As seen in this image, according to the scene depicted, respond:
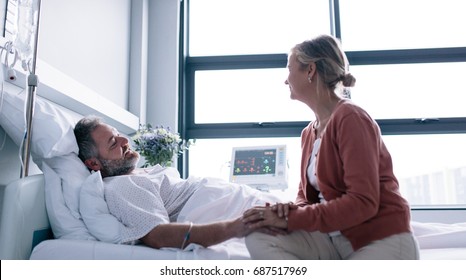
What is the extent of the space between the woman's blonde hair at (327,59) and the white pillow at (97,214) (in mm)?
853

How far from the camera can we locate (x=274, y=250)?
3.82 ft

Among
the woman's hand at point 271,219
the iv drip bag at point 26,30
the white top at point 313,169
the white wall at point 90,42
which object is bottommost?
the woman's hand at point 271,219

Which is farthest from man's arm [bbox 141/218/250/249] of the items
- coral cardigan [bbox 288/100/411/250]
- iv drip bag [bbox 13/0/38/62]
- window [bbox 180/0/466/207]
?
window [bbox 180/0/466/207]

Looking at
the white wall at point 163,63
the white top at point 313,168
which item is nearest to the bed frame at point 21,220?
the white top at point 313,168

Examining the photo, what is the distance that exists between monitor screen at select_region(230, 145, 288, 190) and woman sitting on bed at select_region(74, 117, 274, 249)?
2.80 ft

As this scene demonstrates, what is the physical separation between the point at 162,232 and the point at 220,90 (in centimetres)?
233

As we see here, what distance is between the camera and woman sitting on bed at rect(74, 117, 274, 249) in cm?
136

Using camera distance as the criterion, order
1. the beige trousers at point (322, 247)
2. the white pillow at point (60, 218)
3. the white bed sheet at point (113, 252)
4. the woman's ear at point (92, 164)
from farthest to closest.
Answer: the woman's ear at point (92, 164) < the white pillow at point (60, 218) < the white bed sheet at point (113, 252) < the beige trousers at point (322, 247)

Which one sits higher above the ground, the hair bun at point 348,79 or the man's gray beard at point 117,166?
the hair bun at point 348,79

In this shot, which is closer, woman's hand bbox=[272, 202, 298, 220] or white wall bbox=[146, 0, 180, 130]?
woman's hand bbox=[272, 202, 298, 220]

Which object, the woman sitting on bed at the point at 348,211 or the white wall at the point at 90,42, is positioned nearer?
the woman sitting on bed at the point at 348,211

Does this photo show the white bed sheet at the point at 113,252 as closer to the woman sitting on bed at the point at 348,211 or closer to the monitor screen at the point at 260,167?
the woman sitting on bed at the point at 348,211

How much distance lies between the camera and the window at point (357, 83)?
331 centimetres

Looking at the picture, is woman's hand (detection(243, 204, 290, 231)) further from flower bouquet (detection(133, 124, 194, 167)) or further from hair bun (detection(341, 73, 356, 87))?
flower bouquet (detection(133, 124, 194, 167))
